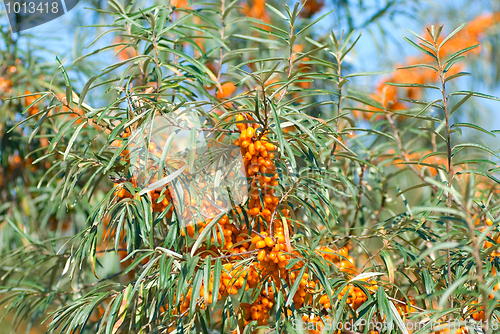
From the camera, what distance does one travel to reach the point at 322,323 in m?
0.63

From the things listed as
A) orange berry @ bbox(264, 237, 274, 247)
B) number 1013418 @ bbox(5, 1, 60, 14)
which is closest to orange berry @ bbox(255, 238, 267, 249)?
orange berry @ bbox(264, 237, 274, 247)

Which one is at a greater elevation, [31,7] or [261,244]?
[31,7]

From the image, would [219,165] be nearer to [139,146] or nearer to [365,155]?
[139,146]

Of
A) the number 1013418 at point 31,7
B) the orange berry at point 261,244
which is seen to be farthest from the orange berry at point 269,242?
the number 1013418 at point 31,7

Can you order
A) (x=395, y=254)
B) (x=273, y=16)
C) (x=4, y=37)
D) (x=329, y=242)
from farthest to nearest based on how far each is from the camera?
(x=273, y=16), (x=4, y=37), (x=395, y=254), (x=329, y=242)

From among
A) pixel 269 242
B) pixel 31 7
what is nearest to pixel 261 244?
pixel 269 242

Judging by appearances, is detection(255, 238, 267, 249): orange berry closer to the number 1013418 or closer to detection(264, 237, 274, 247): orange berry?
detection(264, 237, 274, 247): orange berry

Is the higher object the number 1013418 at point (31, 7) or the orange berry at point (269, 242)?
the number 1013418 at point (31, 7)

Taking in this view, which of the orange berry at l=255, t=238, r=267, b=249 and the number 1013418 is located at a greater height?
the number 1013418

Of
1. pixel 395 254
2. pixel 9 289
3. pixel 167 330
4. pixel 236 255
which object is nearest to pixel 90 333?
pixel 9 289

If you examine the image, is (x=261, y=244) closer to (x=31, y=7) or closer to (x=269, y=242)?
(x=269, y=242)

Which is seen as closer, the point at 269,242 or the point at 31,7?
the point at 269,242

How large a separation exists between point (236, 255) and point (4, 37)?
114 centimetres

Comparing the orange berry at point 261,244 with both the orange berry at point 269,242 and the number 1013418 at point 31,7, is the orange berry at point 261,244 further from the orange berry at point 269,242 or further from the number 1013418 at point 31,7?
the number 1013418 at point 31,7
